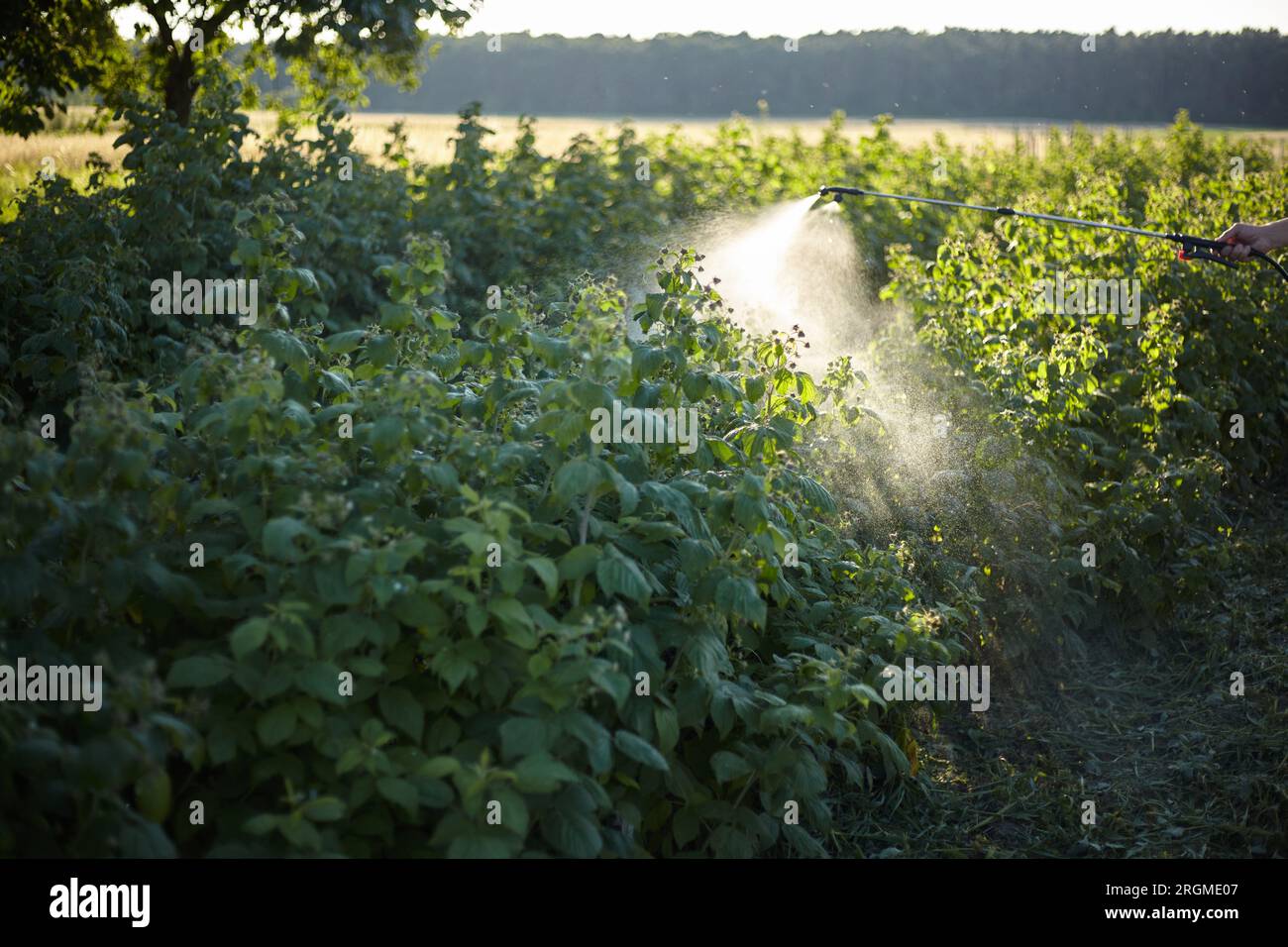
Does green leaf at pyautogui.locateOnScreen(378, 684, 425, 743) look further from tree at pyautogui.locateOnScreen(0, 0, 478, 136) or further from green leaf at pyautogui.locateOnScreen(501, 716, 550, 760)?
tree at pyautogui.locateOnScreen(0, 0, 478, 136)

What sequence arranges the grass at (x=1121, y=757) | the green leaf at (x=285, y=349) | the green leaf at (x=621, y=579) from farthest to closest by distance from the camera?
the grass at (x=1121, y=757)
the green leaf at (x=285, y=349)
the green leaf at (x=621, y=579)

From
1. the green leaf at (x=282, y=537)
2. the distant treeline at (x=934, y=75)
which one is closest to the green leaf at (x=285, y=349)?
the green leaf at (x=282, y=537)

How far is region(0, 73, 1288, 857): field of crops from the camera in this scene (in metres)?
2.79

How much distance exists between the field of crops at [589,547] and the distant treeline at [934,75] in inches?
796

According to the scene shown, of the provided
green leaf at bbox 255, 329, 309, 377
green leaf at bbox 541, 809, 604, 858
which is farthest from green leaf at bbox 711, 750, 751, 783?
green leaf at bbox 255, 329, 309, 377

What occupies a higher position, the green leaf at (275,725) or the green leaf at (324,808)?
the green leaf at (275,725)

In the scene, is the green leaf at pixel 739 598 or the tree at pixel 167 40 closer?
the green leaf at pixel 739 598

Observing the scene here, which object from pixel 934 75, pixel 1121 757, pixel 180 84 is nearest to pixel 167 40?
pixel 180 84

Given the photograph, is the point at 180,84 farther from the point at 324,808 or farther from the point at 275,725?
the point at 324,808

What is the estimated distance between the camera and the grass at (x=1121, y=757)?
415cm

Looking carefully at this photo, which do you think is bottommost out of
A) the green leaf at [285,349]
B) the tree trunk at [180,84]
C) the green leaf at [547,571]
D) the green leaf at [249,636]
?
the green leaf at [249,636]

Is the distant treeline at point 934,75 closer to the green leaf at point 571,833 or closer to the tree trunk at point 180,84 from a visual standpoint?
the tree trunk at point 180,84

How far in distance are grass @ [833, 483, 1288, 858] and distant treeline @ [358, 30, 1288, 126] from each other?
22.5 metres

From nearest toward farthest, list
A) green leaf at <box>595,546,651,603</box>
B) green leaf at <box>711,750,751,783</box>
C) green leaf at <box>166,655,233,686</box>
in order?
green leaf at <box>166,655,233,686</box> < green leaf at <box>595,546,651,603</box> < green leaf at <box>711,750,751,783</box>
